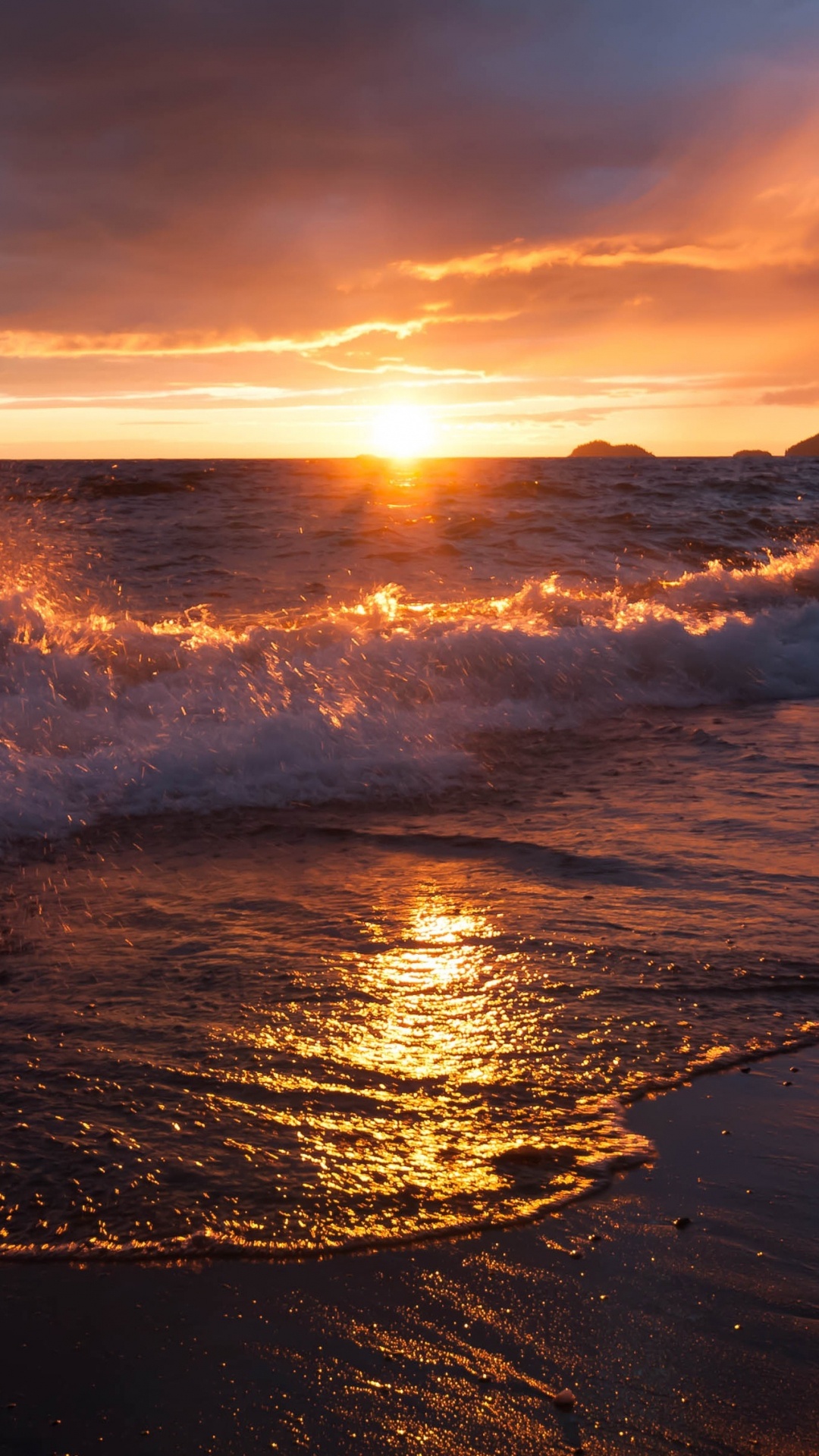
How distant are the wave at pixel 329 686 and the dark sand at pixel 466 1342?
12.6 ft

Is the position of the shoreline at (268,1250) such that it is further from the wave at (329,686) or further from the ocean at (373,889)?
the wave at (329,686)

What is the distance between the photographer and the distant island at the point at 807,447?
3659 inches

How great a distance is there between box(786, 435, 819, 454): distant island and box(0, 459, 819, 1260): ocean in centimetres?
8892

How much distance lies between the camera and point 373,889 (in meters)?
4.69

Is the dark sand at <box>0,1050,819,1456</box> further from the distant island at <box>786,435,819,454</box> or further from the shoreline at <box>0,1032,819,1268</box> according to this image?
the distant island at <box>786,435,819,454</box>

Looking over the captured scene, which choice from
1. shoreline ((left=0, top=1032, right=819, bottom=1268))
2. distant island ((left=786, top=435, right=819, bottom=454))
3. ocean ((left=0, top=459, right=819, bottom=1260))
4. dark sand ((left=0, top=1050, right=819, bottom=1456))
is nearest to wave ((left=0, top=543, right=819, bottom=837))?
ocean ((left=0, top=459, right=819, bottom=1260))

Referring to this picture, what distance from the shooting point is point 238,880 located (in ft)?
15.9

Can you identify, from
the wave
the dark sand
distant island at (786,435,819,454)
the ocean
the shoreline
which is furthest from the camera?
distant island at (786,435,819,454)

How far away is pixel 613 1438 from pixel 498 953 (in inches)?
83.1

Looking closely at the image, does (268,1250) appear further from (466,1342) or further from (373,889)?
(373,889)

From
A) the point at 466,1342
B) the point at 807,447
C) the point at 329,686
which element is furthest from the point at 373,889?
the point at 807,447

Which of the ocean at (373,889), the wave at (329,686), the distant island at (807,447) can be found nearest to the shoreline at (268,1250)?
the ocean at (373,889)

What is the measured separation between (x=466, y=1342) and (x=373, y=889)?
2.70 meters

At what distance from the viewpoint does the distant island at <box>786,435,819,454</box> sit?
9294 cm
